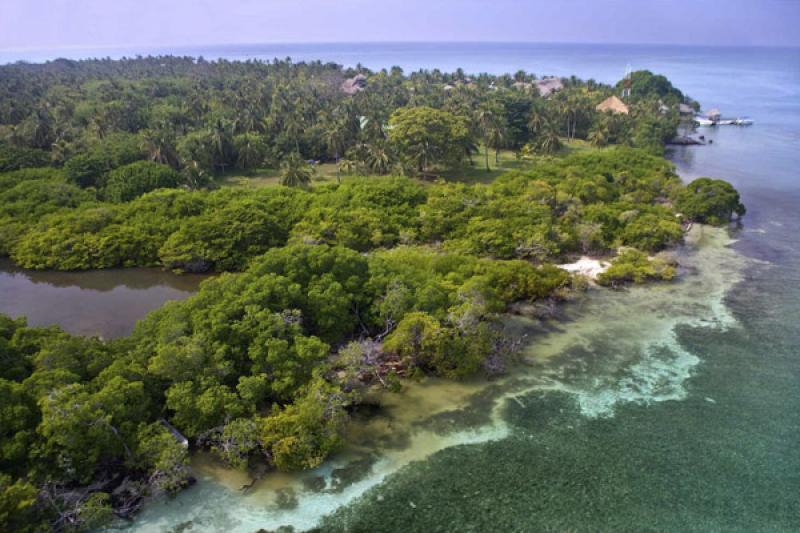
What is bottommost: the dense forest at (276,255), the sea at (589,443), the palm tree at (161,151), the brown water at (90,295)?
the sea at (589,443)

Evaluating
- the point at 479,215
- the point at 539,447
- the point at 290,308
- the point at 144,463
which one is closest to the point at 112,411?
the point at 144,463

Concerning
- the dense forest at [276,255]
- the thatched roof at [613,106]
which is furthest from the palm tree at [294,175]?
the thatched roof at [613,106]

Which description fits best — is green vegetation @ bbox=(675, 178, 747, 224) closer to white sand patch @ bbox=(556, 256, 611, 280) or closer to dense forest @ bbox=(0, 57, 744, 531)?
dense forest @ bbox=(0, 57, 744, 531)

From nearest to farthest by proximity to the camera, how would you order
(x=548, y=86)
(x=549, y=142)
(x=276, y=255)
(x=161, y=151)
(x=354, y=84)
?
1. (x=276, y=255)
2. (x=161, y=151)
3. (x=549, y=142)
4. (x=548, y=86)
5. (x=354, y=84)

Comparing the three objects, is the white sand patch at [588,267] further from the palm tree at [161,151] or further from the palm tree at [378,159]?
the palm tree at [161,151]

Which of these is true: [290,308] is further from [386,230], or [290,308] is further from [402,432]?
[386,230]

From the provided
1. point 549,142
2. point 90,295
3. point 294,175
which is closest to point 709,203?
point 549,142

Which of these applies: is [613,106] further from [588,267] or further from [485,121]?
[588,267]
